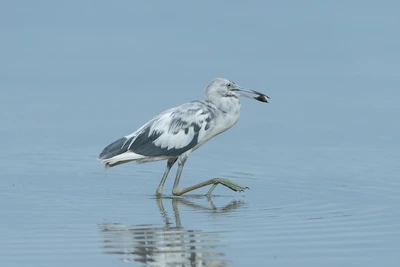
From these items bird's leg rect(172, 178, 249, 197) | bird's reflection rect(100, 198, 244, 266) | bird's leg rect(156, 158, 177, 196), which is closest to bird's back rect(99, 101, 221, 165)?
bird's leg rect(156, 158, 177, 196)

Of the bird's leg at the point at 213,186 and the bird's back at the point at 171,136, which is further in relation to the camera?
the bird's back at the point at 171,136

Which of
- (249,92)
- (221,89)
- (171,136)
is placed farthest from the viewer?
(249,92)

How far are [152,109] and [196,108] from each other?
5.27 meters

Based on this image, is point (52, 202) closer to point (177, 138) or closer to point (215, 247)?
point (177, 138)

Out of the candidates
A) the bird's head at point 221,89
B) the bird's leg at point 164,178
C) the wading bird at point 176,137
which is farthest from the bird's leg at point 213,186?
the bird's head at point 221,89

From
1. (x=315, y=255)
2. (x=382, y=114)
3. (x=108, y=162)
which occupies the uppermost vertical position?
(x=382, y=114)

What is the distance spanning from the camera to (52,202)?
46.0 ft

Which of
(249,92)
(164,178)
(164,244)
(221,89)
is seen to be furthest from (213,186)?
(164,244)

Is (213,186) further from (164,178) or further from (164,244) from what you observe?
(164,244)

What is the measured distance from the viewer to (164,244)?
11.4 m

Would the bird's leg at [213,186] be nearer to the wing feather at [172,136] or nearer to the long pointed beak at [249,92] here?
the wing feather at [172,136]

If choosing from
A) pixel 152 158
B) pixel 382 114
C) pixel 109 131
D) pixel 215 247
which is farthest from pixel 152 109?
pixel 215 247

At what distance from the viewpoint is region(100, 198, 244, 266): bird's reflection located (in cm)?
1066

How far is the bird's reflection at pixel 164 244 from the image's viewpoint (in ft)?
35.0
